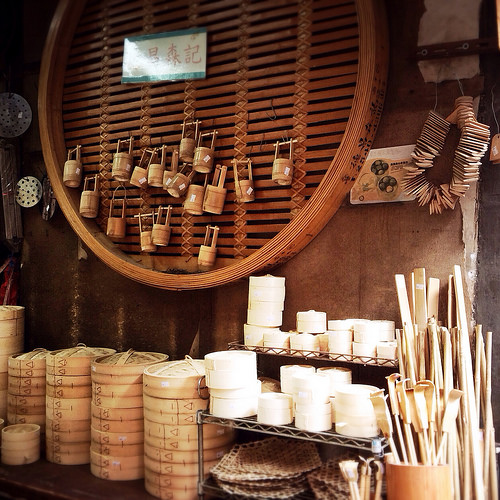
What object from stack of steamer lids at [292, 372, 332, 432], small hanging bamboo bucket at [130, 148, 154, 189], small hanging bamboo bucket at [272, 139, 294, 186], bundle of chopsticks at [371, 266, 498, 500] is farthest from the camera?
small hanging bamboo bucket at [130, 148, 154, 189]

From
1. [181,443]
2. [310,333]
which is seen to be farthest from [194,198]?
[181,443]

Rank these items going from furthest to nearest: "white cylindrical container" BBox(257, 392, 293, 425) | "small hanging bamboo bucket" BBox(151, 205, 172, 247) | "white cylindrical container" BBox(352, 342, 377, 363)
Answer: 1. "small hanging bamboo bucket" BBox(151, 205, 172, 247)
2. "white cylindrical container" BBox(352, 342, 377, 363)
3. "white cylindrical container" BBox(257, 392, 293, 425)

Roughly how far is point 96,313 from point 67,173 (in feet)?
4.10

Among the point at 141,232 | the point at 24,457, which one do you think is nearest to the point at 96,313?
the point at 141,232

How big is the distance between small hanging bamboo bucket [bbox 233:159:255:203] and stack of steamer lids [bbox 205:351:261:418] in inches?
49.4

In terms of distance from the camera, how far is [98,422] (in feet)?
13.3

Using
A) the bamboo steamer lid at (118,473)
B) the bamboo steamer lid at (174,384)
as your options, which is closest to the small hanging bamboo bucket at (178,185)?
the bamboo steamer lid at (174,384)

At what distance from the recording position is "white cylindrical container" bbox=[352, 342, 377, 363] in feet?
11.1

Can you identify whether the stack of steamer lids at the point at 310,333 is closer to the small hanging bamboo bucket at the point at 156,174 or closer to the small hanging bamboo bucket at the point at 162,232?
the small hanging bamboo bucket at the point at 162,232

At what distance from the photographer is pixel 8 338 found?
482 centimetres

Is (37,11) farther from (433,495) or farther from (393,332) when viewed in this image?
(433,495)

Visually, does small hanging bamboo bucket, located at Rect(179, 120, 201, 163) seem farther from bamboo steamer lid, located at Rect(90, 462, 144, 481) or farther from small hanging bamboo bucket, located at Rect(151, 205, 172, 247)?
bamboo steamer lid, located at Rect(90, 462, 144, 481)

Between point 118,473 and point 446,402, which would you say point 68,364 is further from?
point 446,402

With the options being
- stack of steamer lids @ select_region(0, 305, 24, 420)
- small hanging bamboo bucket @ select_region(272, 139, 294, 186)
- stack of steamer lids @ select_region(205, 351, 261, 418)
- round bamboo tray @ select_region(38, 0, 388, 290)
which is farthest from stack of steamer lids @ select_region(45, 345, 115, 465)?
small hanging bamboo bucket @ select_region(272, 139, 294, 186)
